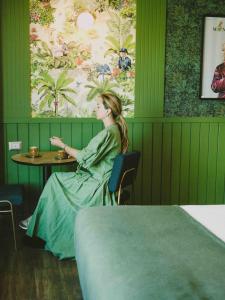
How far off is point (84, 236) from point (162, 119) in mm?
2671

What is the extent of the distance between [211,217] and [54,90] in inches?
101

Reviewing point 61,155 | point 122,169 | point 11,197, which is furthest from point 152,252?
point 61,155

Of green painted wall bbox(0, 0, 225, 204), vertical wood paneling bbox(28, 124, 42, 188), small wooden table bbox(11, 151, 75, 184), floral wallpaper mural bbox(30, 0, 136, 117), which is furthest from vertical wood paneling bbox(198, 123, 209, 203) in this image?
vertical wood paneling bbox(28, 124, 42, 188)

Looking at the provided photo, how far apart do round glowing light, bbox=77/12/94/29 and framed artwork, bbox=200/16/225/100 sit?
1.31 meters

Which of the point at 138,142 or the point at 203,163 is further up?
the point at 138,142

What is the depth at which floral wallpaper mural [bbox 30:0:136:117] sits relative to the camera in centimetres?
431

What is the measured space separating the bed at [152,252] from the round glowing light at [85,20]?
2491 millimetres

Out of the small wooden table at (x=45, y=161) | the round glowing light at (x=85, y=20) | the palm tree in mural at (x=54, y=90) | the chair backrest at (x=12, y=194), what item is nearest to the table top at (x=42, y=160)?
the small wooden table at (x=45, y=161)

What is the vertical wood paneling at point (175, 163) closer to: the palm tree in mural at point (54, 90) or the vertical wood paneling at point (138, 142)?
the vertical wood paneling at point (138, 142)

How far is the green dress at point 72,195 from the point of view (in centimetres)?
352

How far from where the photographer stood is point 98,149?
3518mm

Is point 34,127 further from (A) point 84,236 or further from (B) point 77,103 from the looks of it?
(A) point 84,236

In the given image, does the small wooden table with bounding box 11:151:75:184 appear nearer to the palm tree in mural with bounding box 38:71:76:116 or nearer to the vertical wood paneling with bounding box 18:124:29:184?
the vertical wood paneling with bounding box 18:124:29:184

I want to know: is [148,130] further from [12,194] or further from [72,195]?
[12,194]
